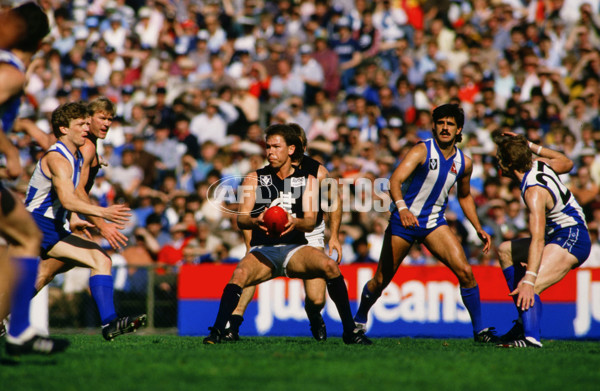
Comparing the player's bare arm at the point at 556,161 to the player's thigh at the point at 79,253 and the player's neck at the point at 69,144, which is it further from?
the player's neck at the point at 69,144

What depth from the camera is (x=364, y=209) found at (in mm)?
13938

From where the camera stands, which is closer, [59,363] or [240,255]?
[59,363]

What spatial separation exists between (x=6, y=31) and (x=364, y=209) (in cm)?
883

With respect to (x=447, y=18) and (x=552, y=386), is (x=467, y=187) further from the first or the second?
(x=447, y=18)

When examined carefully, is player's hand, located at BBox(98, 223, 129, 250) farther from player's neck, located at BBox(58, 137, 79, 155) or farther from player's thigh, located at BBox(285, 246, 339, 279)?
player's thigh, located at BBox(285, 246, 339, 279)

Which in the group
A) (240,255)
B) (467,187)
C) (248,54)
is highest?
(248,54)

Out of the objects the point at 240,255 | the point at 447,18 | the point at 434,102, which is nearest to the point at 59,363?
the point at 240,255

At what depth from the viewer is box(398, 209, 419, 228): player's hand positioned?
26.9ft

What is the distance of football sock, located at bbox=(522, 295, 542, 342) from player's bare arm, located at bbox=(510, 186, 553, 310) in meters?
0.15

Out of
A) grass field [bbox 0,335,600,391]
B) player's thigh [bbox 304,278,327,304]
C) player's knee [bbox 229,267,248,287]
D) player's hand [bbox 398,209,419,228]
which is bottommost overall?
grass field [bbox 0,335,600,391]

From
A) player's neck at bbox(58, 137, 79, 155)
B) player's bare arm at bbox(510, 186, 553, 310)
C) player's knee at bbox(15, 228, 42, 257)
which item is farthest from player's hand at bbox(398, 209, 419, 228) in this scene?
player's knee at bbox(15, 228, 42, 257)

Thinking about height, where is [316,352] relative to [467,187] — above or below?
below

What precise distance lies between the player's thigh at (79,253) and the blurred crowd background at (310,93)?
4.86 m

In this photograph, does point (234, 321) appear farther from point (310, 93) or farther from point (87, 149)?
point (310, 93)
